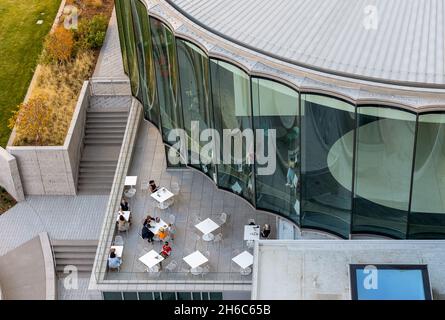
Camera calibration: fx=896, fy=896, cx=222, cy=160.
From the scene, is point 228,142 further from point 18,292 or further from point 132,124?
point 18,292

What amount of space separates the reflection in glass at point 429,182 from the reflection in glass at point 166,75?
9893 mm

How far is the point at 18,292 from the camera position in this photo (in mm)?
38969

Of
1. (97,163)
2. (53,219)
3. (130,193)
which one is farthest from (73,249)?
(97,163)

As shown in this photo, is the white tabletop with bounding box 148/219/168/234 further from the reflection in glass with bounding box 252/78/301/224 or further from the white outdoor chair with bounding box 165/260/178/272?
the reflection in glass with bounding box 252/78/301/224

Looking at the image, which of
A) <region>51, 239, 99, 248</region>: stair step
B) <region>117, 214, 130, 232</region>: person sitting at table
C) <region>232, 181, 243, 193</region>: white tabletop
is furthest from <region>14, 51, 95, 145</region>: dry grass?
<region>232, 181, 243, 193</region>: white tabletop

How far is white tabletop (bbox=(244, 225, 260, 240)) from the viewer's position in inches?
1386

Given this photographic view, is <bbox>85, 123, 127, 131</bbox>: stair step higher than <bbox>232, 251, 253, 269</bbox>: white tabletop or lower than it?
lower

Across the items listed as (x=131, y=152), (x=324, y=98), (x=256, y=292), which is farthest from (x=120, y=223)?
(x=324, y=98)

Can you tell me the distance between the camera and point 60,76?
154 feet

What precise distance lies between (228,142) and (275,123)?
2959 mm

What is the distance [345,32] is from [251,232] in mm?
9142

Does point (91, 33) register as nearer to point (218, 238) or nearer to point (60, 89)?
point (60, 89)

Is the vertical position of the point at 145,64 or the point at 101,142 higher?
the point at 145,64

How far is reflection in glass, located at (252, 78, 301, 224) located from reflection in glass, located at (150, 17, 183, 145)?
4.41 meters
